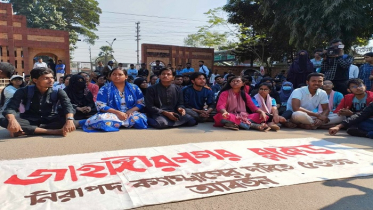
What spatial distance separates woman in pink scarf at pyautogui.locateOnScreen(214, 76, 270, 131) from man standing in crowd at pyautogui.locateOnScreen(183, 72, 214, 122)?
1.91ft

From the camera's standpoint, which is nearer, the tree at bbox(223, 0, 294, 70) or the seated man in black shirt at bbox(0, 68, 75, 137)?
the seated man in black shirt at bbox(0, 68, 75, 137)

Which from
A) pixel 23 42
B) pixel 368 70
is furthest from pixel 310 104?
pixel 23 42

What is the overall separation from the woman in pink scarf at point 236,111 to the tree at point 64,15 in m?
22.4

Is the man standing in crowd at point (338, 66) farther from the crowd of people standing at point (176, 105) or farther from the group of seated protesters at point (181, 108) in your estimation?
the group of seated protesters at point (181, 108)

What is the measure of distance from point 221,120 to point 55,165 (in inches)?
114

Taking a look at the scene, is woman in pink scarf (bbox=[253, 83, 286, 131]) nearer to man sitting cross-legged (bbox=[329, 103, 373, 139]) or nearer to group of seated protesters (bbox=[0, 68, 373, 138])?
group of seated protesters (bbox=[0, 68, 373, 138])

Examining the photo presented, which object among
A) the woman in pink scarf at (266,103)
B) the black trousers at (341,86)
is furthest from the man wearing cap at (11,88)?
the black trousers at (341,86)

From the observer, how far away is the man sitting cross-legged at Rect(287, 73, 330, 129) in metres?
4.95

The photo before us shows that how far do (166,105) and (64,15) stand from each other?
2413 cm

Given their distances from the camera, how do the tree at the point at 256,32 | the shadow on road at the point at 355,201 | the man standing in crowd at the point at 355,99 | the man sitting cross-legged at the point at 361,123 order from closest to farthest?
1. the shadow on road at the point at 355,201
2. the man sitting cross-legged at the point at 361,123
3. the man standing in crowd at the point at 355,99
4. the tree at the point at 256,32

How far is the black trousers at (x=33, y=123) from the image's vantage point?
3.74m

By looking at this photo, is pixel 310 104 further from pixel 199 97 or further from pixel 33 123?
pixel 33 123

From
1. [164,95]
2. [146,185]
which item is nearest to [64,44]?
[164,95]

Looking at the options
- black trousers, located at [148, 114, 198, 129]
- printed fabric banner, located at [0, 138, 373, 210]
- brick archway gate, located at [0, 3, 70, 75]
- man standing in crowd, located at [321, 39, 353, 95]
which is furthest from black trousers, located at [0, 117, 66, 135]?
brick archway gate, located at [0, 3, 70, 75]
